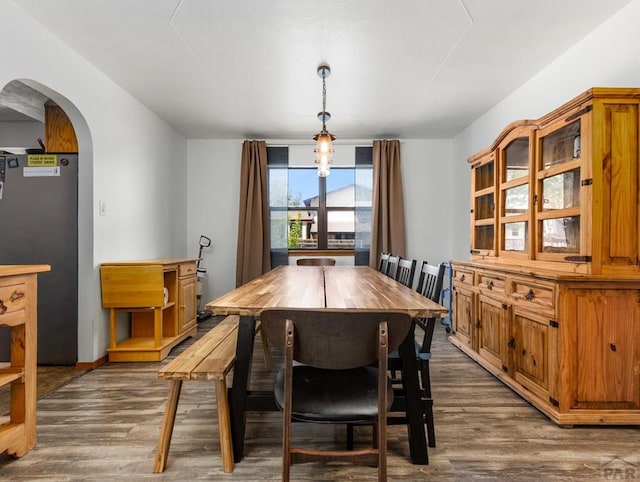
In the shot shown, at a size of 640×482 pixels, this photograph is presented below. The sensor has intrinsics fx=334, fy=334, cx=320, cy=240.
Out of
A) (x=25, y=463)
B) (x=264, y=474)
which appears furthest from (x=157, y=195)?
(x=264, y=474)

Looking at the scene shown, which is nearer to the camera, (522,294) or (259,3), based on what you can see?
(259,3)

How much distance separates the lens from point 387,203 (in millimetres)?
4715

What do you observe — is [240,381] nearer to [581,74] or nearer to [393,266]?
[393,266]

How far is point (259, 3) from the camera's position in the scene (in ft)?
6.78

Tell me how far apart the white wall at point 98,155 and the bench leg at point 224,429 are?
6.31 ft

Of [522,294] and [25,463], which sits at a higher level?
[522,294]

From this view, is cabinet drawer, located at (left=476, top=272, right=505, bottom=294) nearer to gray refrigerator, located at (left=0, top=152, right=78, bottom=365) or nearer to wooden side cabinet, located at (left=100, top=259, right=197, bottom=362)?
wooden side cabinet, located at (left=100, top=259, right=197, bottom=362)

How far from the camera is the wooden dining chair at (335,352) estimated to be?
109 cm

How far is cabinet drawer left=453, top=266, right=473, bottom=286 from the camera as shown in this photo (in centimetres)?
297

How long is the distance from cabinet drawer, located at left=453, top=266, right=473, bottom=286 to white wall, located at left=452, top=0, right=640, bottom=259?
151 centimetres

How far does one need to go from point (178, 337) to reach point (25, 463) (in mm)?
1791

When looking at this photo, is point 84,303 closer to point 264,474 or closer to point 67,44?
point 67,44

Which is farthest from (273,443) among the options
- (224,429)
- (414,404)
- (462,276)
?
(462,276)

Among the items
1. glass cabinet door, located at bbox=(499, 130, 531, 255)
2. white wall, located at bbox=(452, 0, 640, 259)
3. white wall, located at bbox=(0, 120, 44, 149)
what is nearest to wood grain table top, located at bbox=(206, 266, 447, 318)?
glass cabinet door, located at bbox=(499, 130, 531, 255)
